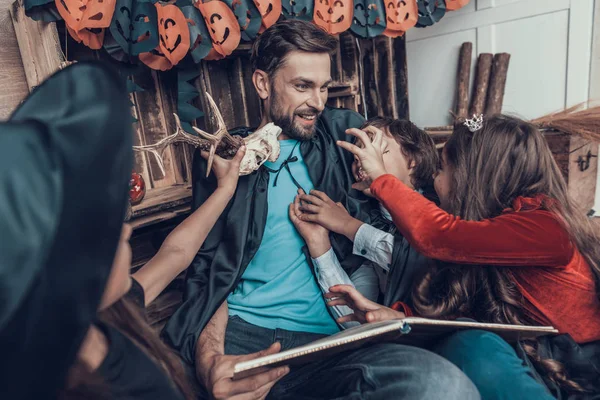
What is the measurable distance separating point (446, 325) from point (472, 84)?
310cm

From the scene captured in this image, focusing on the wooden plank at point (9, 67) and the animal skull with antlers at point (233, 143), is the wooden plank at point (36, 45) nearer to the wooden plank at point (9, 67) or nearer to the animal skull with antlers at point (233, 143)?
the wooden plank at point (9, 67)

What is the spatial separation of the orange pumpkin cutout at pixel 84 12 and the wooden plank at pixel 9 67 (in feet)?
1.17

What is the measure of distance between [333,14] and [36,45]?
58.0 inches

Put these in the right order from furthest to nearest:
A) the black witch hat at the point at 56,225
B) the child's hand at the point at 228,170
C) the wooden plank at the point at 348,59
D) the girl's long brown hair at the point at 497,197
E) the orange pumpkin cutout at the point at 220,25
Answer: the wooden plank at the point at 348,59 → the orange pumpkin cutout at the point at 220,25 → the child's hand at the point at 228,170 → the girl's long brown hair at the point at 497,197 → the black witch hat at the point at 56,225

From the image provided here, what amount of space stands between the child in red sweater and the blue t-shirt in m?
0.25

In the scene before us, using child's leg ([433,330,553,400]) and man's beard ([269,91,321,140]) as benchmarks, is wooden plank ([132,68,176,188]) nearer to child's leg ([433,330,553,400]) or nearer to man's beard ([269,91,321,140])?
man's beard ([269,91,321,140])

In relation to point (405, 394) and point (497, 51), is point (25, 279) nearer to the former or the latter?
point (405, 394)

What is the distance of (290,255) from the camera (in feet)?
5.82

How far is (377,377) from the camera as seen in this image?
3.92 feet

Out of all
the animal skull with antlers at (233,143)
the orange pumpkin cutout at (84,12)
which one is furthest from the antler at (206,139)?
the orange pumpkin cutout at (84,12)

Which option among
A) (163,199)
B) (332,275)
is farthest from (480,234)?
(163,199)

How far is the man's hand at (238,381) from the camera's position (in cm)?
115

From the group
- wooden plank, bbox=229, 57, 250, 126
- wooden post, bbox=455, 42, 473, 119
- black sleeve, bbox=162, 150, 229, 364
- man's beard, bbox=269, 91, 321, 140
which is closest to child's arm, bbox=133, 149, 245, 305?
black sleeve, bbox=162, 150, 229, 364

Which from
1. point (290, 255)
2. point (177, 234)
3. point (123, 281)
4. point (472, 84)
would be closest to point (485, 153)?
point (290, 255)
